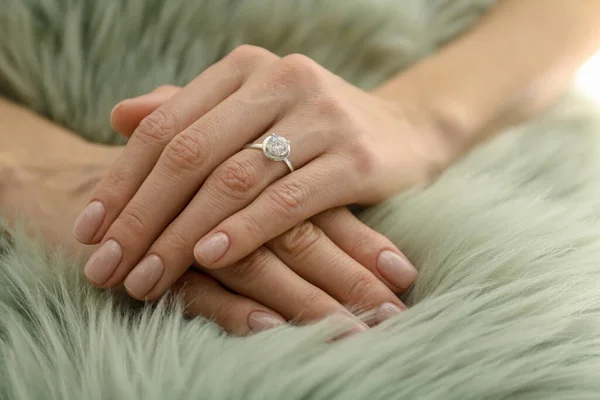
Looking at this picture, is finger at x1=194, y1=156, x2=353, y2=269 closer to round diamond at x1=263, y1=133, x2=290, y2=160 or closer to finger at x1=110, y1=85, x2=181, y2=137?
round diamond at x1=263, y1=133, x2=290, y2=160

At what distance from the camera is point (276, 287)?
47 cm

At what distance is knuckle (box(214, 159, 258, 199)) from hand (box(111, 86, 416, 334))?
0.17 ft

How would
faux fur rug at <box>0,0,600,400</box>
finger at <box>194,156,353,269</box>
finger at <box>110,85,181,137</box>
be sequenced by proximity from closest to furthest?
faux fur rug at <box>0,0,600,400</box>
finger at <box>194,156,353,269</box>
finger at <box>110,85,181,137</box>

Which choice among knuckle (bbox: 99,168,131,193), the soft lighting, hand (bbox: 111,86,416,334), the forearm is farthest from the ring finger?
the soft lighting

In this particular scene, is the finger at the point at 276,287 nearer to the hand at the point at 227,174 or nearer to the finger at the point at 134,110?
the hand at the point at 227,174

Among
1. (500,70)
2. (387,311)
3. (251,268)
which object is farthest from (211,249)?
(500,70)

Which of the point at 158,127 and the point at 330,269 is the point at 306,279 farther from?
the point at 158,127

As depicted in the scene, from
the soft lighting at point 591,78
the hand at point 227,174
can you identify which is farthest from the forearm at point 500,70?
the hand at point 227,174

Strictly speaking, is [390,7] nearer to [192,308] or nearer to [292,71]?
[292,71]

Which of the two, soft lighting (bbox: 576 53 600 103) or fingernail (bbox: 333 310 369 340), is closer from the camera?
→ fingernail (bbox: 333 310 369 340)

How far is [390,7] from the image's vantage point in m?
0.73

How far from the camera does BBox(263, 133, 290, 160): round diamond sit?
51cm

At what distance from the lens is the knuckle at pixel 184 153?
0.49 m

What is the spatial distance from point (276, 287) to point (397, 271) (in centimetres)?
10
